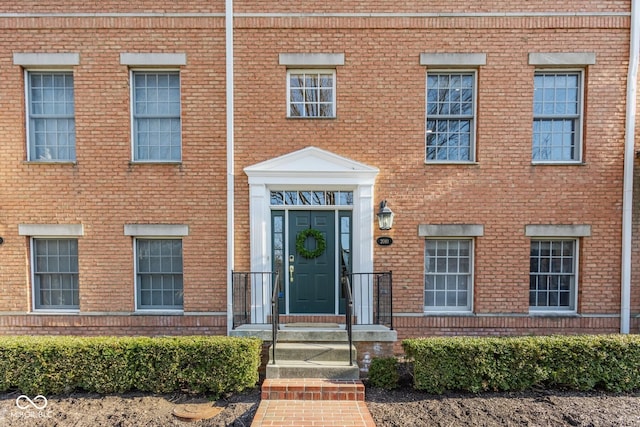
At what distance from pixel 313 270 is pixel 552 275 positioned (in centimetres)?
472

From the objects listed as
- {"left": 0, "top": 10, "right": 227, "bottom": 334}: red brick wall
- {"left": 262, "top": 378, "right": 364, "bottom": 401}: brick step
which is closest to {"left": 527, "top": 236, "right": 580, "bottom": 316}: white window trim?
{"left": 262, "top": 378, "right": 364, "bottom": 401}: brick step

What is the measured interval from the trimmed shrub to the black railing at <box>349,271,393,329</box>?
1099mm

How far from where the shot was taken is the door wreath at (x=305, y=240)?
618 cm

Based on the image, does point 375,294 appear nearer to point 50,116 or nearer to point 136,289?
point 136,289

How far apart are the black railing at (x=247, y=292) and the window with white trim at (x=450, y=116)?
400cm

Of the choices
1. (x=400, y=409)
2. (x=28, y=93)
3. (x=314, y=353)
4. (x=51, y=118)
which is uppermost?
(x=28, y=93)

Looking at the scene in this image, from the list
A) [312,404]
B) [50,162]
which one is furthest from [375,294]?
[50,162]

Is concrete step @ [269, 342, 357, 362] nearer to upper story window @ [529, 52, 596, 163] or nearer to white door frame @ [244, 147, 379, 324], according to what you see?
white door frame @ [244, 147, 379, 324]

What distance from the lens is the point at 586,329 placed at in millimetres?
6160

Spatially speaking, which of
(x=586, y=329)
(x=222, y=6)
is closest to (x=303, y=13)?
(x=222, y=6)

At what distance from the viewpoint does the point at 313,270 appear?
629 cm

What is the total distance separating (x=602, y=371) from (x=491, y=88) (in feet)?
16.6

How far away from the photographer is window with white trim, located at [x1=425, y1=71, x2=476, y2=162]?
6.27m

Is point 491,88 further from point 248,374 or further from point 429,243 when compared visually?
point 248,374
